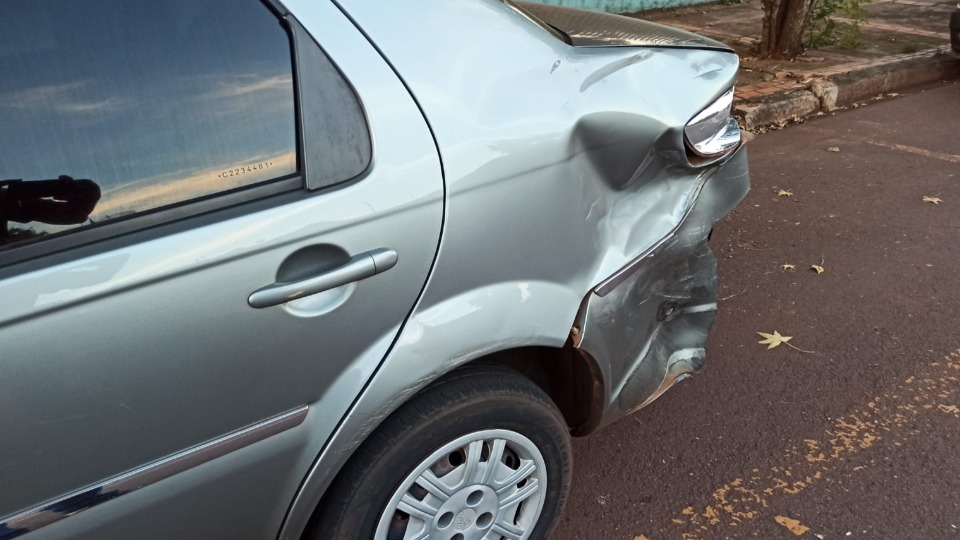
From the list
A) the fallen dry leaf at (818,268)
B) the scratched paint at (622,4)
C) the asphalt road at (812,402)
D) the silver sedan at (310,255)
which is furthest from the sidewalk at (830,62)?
the silver sedan at (310,255)

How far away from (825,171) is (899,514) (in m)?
3.21

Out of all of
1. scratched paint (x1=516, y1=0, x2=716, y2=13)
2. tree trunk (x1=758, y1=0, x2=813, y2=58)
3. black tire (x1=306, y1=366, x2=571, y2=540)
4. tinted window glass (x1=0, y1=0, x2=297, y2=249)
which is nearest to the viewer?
tinted window glass (x1=0, y1=0, x2=297, y2=249)

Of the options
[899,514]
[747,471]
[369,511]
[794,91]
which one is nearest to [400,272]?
[369,511]

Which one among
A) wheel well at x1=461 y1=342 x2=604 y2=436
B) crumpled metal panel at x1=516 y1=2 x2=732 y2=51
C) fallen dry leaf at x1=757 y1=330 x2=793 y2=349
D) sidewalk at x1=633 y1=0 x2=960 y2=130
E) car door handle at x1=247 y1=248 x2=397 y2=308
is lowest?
sidewalk at x1=633 y1=0 x2=960 y2=130

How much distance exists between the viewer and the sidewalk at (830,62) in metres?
6.36

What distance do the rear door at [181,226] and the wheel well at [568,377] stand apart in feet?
1.99

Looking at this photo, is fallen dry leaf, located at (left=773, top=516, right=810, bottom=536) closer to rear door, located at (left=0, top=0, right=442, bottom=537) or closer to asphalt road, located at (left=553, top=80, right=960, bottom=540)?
asphalt road, located at (left=553, top=80, right=960, bottom=540)

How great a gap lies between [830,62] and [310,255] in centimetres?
718

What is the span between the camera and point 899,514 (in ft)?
8.03

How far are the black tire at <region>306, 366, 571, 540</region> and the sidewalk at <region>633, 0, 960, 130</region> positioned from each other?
15.4 feet

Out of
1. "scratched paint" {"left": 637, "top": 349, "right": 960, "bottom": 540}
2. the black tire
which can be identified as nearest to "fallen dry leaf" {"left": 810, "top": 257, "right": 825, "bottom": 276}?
"scratched paint" {"left": 637, "top": 349, "right": 960, "bottom": 540}

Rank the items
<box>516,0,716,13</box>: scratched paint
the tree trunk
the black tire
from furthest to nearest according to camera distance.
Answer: <box>516,0,716,13</box>: scratched paint < the tree trunk < the black tire

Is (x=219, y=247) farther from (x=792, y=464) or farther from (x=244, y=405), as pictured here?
(x=792, y=464)

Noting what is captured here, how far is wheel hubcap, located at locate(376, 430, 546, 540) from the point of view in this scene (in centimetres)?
187
